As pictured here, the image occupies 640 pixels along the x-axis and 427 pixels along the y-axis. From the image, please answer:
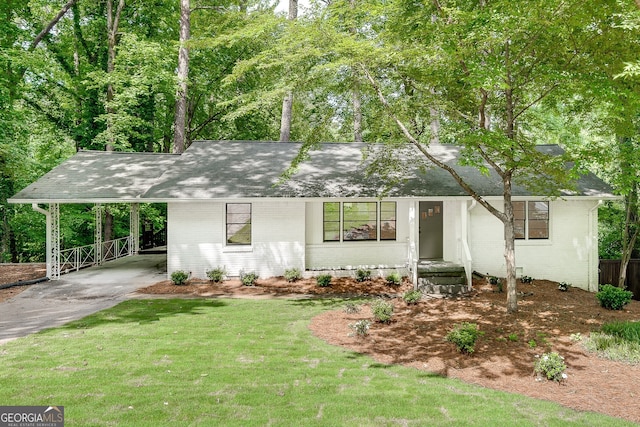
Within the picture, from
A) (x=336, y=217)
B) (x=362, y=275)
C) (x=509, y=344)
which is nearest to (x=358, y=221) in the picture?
(x=336, y=217)

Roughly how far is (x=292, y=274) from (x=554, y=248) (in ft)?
30.3

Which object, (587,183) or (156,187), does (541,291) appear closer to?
(587,183)

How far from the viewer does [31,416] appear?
453 centimetres

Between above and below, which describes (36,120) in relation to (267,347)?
above

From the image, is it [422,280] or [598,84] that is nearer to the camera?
[598,84]

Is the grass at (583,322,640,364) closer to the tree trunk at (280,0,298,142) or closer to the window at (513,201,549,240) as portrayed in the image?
the window at (513,201,549,240)

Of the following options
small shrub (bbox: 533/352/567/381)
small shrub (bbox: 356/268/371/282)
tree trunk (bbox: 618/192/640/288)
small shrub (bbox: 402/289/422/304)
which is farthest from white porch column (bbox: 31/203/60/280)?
tree trunk (bbox: 618/192/640/288)

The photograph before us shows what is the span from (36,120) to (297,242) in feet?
58.3

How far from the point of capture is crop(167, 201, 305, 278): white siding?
505 inches

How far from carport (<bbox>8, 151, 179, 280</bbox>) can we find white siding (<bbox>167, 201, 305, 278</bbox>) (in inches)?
67.2

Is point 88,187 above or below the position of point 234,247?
above

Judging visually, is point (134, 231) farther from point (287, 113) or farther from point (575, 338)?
point (575, 338)

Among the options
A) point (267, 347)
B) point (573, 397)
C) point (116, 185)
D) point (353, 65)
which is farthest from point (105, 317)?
point (573, 397)

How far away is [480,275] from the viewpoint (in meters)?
12.9
